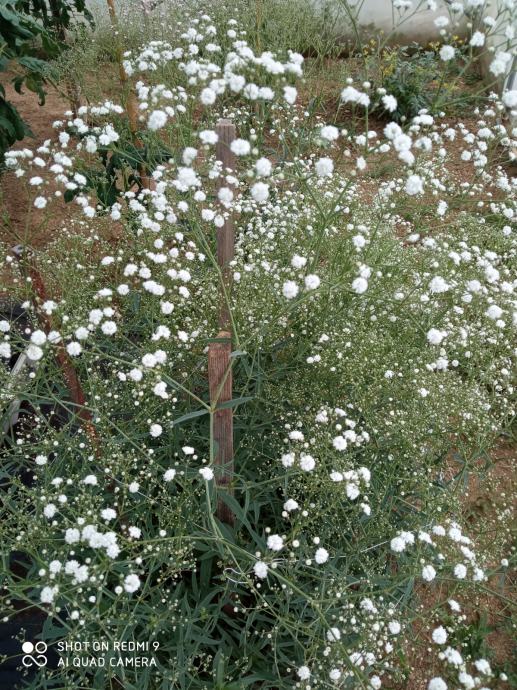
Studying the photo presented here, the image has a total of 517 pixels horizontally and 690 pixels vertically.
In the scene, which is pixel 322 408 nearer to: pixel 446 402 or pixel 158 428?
pixel 446 402

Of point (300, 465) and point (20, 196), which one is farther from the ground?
point (300, 465)

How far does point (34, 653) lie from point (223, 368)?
1.48m

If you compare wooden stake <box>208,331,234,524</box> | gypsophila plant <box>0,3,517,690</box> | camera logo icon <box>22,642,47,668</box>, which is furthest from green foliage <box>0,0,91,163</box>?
camera logo icon <box>22,642,47,668</box>

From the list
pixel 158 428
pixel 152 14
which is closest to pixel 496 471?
pixel 158 428

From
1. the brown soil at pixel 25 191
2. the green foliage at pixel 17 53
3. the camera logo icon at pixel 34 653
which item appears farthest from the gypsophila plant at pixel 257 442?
the brown soil at pixel 25 191

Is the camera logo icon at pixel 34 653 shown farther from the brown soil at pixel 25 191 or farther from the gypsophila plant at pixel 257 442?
the brown soil at pixel 25 191

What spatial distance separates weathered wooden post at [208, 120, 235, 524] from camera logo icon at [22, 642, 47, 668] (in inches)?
35.5

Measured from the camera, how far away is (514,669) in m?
2.79

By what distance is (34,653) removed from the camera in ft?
7.47

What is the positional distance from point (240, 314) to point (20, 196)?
3949mm

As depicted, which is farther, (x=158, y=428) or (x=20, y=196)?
(x=20, y=196)

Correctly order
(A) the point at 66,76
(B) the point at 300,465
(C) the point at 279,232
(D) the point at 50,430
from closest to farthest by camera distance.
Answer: (B) the point at 300,465 → (D) the point at 50,430 → (C) the point at 279,232 → (A) the point at 66,76

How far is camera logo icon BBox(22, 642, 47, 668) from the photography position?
7.24 feet

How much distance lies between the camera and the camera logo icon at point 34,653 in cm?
221
